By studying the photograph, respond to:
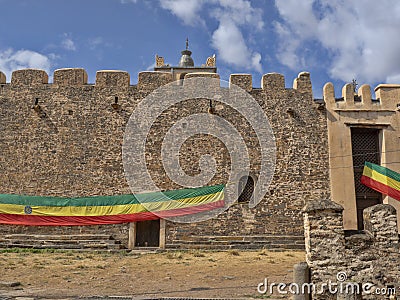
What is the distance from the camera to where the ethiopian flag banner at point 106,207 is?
A: 12.8 metres

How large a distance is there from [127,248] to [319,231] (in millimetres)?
7724

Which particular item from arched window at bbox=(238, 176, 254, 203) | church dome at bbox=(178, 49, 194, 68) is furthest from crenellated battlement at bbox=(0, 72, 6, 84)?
church dome at bbox=(178, 49, 194, 68)

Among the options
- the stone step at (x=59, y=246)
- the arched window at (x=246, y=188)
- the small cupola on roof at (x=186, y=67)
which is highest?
the small cupola on roof at (x=186, y=67)

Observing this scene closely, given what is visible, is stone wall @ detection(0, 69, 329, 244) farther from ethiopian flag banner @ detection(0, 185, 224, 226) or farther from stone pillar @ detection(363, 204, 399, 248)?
stone pillar @ detection(363, 204, 399, 248)

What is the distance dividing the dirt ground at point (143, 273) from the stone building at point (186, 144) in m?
1.65

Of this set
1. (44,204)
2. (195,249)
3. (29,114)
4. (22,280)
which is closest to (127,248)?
(195,249)

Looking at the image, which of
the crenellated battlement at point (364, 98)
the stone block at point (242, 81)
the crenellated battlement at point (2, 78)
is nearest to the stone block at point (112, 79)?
the crenellated battlement at point (2, 78)

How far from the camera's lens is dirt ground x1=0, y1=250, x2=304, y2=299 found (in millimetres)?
6824

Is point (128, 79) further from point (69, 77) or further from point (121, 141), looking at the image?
point (121, 141)

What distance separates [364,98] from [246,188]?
5308mm

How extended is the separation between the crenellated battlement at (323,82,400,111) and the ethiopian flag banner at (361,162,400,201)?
6.91 feet

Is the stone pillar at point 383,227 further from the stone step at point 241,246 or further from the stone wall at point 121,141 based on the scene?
the stone wall at point 121,141

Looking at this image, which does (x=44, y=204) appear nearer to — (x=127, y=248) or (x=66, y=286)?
(x=127, y=248)

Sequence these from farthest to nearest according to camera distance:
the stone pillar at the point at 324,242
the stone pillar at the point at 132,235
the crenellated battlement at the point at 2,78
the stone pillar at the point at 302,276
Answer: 1. the crenellated battlement at the point at 2,78
2. the stone pillar at the point at 132,235
3. the stone pillar at the point at 324,242
4. the stone pillar at the point at 302,276
